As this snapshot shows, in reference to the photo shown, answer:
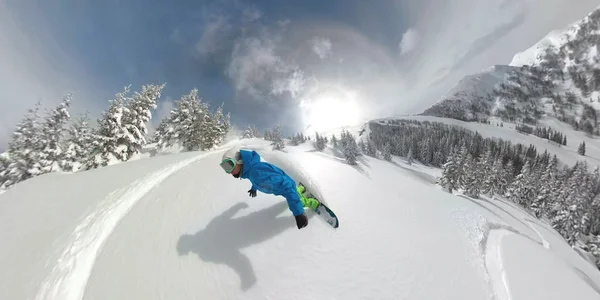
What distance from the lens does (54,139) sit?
28406 mm

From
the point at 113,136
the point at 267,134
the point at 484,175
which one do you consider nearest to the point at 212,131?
the point at 113,136

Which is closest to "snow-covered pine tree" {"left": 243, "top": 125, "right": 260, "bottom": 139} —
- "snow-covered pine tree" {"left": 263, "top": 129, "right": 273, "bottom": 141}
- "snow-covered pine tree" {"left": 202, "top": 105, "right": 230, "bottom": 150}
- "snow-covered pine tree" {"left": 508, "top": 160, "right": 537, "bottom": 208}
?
"snow-covered pine tree" {"left": 263, "top": 129, "right": 273, "bottom": 141}

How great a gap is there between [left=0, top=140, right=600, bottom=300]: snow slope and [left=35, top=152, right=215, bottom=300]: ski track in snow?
23 millimetres

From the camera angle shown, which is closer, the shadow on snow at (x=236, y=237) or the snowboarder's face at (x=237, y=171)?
the shadow on snow at (x=236, y=237)

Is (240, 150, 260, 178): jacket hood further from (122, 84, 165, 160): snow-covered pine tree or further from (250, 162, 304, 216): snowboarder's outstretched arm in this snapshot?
(122, 84, 165, 160): snow-covered pine tree

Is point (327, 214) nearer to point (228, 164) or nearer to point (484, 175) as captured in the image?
point (228, 164)

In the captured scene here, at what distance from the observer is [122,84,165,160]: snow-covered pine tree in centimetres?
3041

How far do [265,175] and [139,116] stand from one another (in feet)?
109

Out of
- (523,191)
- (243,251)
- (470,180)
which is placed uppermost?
(243,251)

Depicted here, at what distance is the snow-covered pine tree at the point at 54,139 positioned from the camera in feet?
89.4

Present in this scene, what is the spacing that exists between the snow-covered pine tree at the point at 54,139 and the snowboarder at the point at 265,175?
32.1 m

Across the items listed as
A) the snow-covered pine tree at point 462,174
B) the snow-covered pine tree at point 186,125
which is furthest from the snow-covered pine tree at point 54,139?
the snow-covered pine tree at point 462,174

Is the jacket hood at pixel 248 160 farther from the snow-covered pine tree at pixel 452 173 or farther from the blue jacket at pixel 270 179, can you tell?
the snow-covered pine tree at pixel 452 173

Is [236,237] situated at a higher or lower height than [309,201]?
lower
